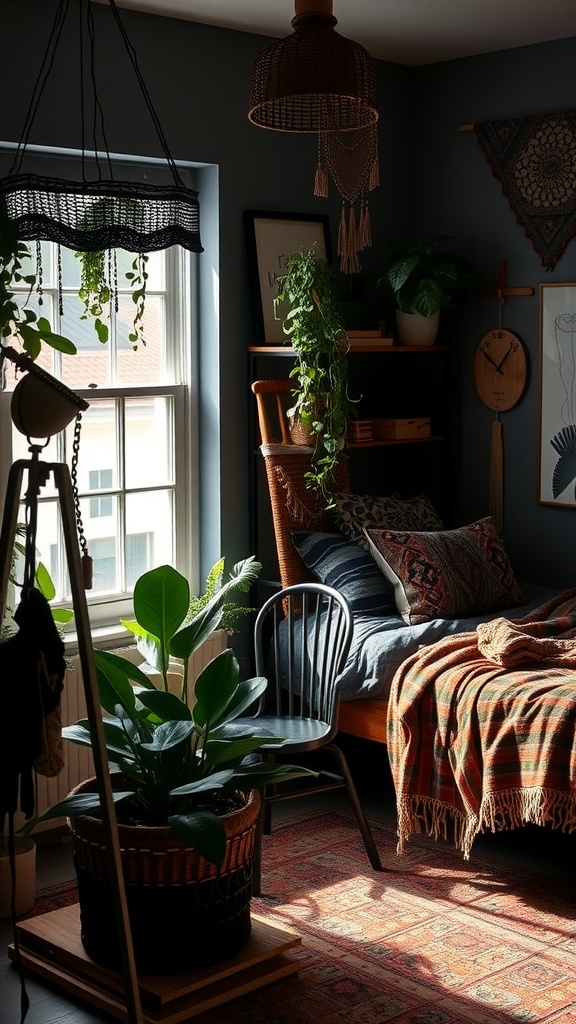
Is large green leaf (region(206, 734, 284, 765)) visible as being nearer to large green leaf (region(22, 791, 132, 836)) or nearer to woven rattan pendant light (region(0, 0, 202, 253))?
large green leaf (region(22, 791, 132, 836))

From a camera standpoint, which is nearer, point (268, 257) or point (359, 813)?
point (359, 813)

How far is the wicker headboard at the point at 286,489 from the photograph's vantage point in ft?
15.0

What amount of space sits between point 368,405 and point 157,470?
3.49ft

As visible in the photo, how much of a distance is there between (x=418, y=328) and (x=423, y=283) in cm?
22

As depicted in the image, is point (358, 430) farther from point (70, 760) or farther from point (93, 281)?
point (70, 760)

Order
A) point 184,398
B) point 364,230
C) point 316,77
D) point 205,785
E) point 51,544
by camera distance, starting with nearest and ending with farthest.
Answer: point 316,77
point 205,785
point 364,230
point 51,544
point 184,398

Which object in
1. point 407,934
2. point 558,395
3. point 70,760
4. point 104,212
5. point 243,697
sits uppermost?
point 104,212

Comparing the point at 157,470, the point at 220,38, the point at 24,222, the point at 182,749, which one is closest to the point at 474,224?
the point at 220,38

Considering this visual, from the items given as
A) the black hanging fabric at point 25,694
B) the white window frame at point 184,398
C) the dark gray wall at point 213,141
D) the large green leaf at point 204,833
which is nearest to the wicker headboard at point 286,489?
the dark gray wall at point 213,141

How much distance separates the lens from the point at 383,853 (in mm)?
4051

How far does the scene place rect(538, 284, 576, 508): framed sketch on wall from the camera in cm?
486

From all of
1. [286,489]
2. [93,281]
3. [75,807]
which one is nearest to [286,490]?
[286,489]

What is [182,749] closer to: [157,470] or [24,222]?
[24,222]

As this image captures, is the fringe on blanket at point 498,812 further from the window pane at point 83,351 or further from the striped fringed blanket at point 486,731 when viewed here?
the window pane at point 83,351
